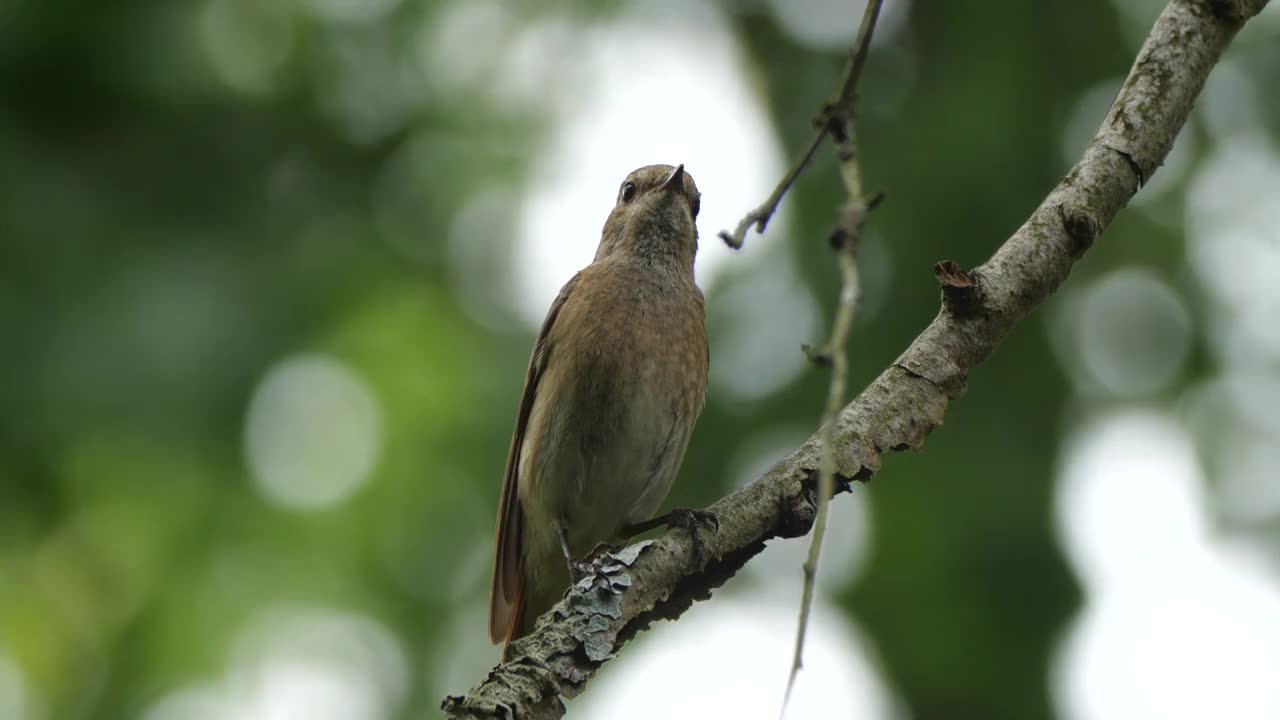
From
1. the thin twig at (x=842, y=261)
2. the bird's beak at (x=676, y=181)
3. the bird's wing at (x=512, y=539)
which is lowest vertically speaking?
the thin twig at (x=842, y=261)

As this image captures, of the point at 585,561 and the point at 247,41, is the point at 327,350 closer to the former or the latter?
the point at 247,41

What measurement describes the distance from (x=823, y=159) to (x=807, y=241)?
56cm

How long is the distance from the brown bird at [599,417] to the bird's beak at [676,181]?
0.64 ft

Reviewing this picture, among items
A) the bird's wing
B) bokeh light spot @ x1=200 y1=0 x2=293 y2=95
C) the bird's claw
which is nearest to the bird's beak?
the bird's wing

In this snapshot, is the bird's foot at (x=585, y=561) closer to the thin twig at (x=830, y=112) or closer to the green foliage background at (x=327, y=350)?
the thin twig at (x=830, y=112)

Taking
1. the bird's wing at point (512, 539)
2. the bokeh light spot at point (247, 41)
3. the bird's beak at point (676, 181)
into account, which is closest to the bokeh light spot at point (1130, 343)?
the bird's beak at point (676, 181)

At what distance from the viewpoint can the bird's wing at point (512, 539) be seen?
5.55m

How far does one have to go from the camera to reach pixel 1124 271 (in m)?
7.84

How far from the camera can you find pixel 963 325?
3389 millimetres

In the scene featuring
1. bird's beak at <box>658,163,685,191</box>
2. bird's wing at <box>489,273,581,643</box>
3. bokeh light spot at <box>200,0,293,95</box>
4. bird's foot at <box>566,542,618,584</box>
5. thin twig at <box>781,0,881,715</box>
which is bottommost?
thin twig at <box>781,0,881,715</box>

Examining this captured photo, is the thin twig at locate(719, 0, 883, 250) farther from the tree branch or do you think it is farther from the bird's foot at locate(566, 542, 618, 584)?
the bird's foot at locate(566, 542, 618, 584)

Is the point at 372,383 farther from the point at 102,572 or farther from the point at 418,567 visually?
the point at 102,572

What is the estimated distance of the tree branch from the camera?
3.33 meters

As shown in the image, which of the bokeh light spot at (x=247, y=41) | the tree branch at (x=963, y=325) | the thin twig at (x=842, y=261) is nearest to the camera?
the thin twig at (x=842, y=261)
